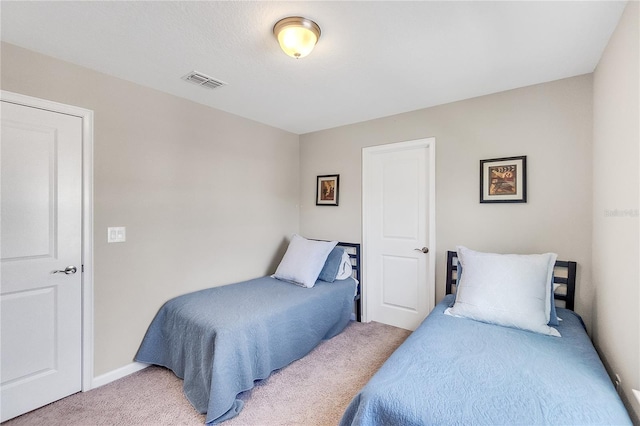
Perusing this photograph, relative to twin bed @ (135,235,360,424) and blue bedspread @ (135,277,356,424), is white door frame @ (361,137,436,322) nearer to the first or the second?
twin bed @ (135,235,360,424)

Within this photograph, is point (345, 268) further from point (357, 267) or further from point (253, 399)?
point (253, 399)

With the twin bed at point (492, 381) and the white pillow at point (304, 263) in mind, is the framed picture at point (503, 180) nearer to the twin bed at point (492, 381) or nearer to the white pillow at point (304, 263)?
the twin bed at point (492, 381)

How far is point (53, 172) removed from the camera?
1975mm

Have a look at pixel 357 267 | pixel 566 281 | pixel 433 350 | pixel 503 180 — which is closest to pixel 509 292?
pixel 566 281

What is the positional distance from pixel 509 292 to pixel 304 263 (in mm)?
1791

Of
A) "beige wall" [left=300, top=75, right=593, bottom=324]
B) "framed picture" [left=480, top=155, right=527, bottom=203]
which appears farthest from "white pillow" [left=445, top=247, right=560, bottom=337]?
"framed picture" [left=480, top=155, right=527, bottom=203]

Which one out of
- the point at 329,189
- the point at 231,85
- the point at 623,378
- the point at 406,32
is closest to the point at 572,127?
the point at 406,32

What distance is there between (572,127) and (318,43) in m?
Result: 2.00

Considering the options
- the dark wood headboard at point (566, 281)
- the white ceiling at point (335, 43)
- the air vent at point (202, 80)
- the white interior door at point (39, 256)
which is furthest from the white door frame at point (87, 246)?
the dark wood headboard at point (566, 281)

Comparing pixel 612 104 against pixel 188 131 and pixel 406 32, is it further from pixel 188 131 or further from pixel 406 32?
pixel 188 131

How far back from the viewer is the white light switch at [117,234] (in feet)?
7.20

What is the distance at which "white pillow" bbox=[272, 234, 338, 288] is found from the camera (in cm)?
290

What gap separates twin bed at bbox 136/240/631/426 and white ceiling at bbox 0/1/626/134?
139 cm

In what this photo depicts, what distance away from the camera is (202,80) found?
2273 mm
